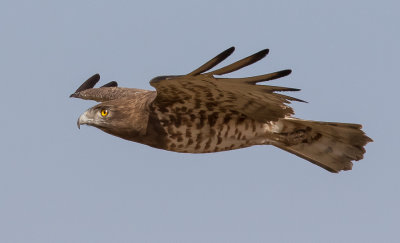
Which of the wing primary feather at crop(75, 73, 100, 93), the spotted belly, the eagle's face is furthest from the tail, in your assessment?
the wing primary feather at crop(75, 73, 100, 93)

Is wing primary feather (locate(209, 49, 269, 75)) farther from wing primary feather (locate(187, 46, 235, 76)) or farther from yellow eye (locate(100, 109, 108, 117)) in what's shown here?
yellow eye (locate(100, 109, 108, 117))

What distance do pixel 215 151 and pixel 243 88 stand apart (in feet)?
4.62

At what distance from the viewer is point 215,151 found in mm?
9695

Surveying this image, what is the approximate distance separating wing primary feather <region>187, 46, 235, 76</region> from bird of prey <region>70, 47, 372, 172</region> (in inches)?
6.0

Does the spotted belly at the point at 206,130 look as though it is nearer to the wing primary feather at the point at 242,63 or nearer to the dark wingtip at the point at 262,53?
the wing primary feather at the point at 242,63

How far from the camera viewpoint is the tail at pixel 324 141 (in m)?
10.0

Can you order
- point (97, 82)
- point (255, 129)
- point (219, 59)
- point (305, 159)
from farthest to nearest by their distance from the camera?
point (97, 82)
point (305, 159)
point (255, 129)
point (219, 59)

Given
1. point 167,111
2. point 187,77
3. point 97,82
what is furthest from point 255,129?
point 97,82

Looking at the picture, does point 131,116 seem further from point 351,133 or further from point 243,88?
point 351,133

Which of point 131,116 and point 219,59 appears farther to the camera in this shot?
point 131,116

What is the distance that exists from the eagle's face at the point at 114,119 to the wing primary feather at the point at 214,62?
5.22 ft

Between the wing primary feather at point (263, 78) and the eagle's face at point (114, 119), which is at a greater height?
the wing primary feather at point (263, 78)

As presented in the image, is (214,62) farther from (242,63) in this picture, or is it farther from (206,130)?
(206,130)

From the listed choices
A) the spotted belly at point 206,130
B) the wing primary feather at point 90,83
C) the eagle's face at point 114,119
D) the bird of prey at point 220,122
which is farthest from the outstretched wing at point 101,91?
the spotted belly at point 206,130
